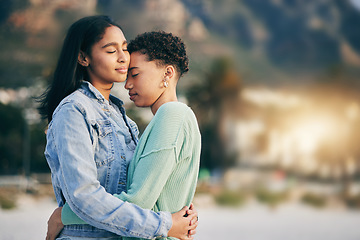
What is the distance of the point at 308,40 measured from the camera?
126ft

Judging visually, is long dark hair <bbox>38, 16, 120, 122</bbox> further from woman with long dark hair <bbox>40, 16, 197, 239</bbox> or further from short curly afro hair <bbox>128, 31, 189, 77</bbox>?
short curly afro hair <bbox>128, 31, 189, 77</bbox>

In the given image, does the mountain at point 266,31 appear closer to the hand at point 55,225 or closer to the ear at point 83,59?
the ear at point 83,59

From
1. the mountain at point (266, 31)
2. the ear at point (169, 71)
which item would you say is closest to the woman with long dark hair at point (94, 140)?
the ear at point (169, 71)

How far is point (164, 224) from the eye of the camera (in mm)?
1693

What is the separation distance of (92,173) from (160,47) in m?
0.66

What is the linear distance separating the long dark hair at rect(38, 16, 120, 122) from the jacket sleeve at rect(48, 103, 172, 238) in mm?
241

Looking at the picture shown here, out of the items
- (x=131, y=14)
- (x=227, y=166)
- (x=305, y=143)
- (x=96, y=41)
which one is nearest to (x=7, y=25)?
(x=131, y=14)

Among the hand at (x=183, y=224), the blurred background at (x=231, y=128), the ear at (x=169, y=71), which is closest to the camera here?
the hand at (x=183, y=224)

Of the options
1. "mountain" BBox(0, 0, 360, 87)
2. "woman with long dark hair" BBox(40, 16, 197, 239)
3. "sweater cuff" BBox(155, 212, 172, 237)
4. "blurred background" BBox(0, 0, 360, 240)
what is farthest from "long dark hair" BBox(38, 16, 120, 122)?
"mountain" BBox(0, 0, 360, 87)

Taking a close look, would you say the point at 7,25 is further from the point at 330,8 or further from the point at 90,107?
the point at 330,8

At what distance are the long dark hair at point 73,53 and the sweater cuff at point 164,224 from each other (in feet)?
2.13

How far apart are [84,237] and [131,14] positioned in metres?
28.9

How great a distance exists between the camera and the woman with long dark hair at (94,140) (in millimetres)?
1619

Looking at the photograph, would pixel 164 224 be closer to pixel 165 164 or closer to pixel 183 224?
pixel 183 224
